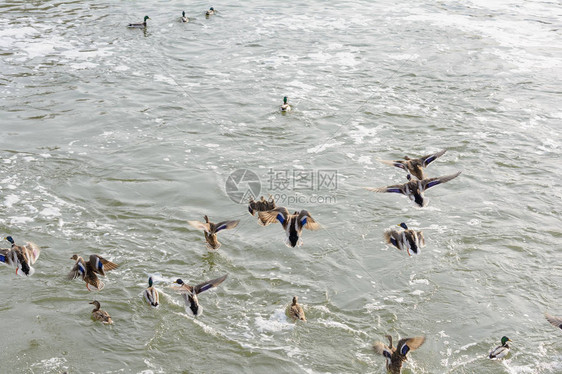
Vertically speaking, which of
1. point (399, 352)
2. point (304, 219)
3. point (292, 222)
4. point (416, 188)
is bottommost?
point (399, 352)

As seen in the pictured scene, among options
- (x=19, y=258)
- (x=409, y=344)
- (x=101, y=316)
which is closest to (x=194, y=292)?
(x=101, y=316)

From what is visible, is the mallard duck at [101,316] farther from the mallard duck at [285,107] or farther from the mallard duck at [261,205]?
the mallard duck at [285,107]

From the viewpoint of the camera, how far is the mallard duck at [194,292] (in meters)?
9.39

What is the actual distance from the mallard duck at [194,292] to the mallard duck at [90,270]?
1344 mm

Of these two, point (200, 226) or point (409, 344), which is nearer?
point (409, 344)

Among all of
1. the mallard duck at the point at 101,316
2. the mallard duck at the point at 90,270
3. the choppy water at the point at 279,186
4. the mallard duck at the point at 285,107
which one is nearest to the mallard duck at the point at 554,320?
the choppy water at the point at 279,186

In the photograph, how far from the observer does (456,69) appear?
19.6 metres

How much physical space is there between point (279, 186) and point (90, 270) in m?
5.05

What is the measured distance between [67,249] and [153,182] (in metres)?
3.06

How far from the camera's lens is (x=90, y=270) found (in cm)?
986

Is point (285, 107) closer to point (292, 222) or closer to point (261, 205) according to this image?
point (261, 205)

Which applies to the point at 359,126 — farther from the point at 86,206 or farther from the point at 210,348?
the point at 210,348

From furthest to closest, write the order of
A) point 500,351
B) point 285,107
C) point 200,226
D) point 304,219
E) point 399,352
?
point 285,107 < point 200,226 < point 304,219 < point 500,351 < point 399,352

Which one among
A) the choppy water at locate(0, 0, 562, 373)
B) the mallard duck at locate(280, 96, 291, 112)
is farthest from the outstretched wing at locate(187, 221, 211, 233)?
the mallard duck at locate(280, 96, 291, 112)
